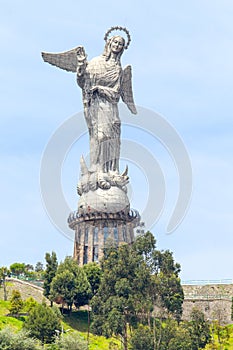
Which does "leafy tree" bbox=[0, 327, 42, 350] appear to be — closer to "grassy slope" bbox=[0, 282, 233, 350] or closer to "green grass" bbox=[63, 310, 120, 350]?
"grassy slope" bbox=[0, 282, 233, 350]

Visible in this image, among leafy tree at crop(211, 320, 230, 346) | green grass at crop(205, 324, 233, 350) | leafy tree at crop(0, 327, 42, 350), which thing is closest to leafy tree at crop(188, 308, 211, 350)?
green grass at crop(205, 324, 233, 350)

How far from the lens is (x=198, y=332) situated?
4981 centimetres

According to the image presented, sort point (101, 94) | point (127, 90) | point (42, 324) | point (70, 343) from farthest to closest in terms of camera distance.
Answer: point (127, 90) < point (101, 94) < point (42, 324) < point (70, 343)

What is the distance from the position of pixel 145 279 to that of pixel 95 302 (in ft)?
12.6

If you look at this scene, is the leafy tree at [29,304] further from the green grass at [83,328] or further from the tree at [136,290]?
the tree at [136,290]

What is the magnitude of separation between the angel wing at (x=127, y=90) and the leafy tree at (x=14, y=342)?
1432 inches

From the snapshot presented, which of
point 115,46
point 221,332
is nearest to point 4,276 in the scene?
point 221,332

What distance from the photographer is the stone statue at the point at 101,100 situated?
2936 inches

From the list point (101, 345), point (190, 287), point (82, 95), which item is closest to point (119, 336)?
point (101, 345)

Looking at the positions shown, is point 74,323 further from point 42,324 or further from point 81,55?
point 81,55

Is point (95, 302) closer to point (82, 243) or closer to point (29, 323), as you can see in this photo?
point (29, 323)

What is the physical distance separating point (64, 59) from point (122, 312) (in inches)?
1222

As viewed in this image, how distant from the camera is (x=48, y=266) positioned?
61.3 m

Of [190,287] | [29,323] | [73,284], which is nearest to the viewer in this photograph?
[29,323]
